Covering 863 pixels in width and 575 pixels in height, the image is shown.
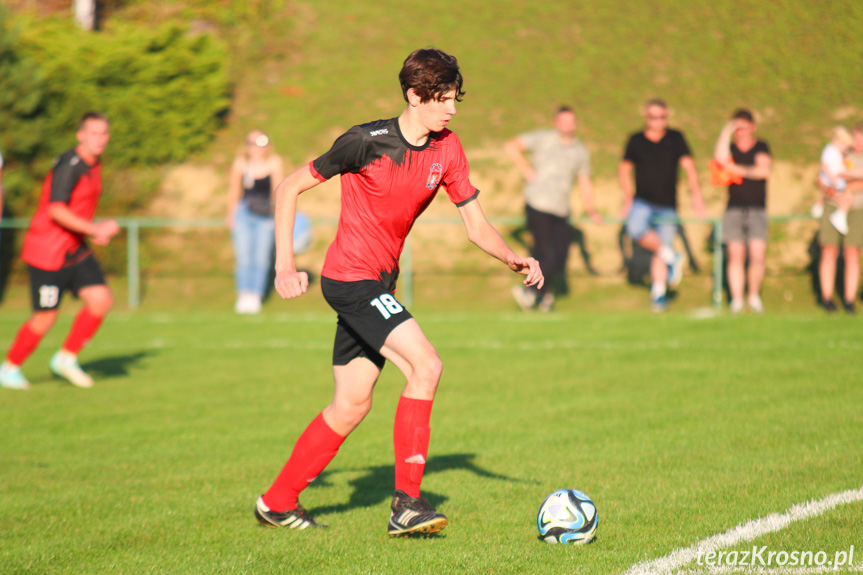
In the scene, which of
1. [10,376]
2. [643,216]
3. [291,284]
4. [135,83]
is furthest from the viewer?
[135,83]

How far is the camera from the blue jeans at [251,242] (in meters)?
14.5

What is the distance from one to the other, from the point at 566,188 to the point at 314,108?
10.1m

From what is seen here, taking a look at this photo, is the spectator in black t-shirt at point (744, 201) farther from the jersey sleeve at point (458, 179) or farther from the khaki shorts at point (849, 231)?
the jersey sleeve at point (458, 179)

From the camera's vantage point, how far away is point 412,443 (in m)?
4.21

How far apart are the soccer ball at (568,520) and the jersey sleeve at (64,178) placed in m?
5.86

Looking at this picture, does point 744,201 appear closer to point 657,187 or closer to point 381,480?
point 657,187

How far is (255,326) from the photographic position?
13258mm

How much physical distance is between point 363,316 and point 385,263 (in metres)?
0.33

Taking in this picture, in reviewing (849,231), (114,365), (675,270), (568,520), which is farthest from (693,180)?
(568,520)

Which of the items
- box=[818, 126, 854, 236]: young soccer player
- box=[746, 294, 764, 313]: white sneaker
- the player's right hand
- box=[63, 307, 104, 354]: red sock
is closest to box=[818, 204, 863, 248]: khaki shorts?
box=[818, 126, 854, 236]: young soccer player

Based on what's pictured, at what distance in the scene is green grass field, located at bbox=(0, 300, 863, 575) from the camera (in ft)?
13.5

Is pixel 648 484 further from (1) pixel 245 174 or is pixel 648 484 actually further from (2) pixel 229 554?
(1) pixel 245 174

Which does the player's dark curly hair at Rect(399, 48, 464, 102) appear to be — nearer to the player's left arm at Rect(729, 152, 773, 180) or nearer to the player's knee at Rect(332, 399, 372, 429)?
the player's knee at Rect(332, 399, 372, 429)

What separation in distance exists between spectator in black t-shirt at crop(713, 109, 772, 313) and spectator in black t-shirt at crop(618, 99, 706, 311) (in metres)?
0.56
